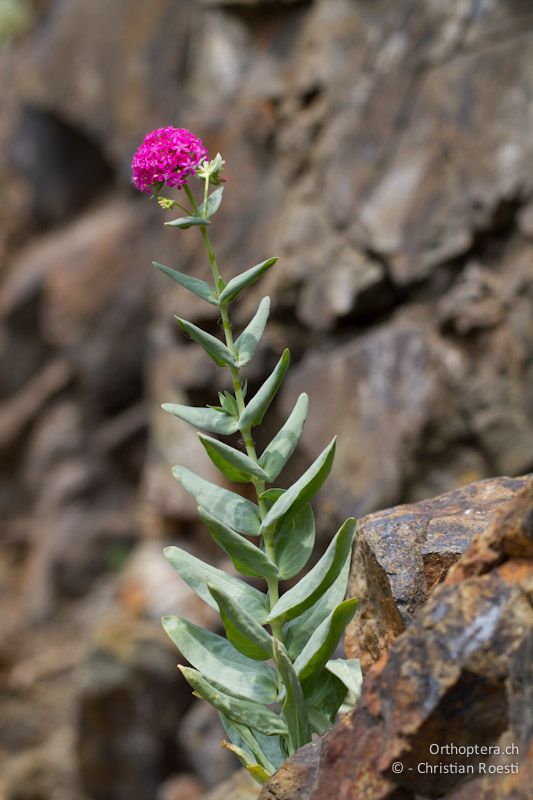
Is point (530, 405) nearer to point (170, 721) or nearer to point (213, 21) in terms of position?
point (170, 721)

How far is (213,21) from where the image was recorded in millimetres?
10266

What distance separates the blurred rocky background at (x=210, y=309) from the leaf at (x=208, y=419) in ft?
1.78

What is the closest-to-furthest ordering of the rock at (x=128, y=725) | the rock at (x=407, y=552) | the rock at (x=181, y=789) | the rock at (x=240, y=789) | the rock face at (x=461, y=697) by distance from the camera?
the rock face at (x=461, y=697) → the rock at (x=407, y=552) → the rock at (x=240, y=789) → the rock at (x=181, y=789) → the rock at (x=128, y=725)

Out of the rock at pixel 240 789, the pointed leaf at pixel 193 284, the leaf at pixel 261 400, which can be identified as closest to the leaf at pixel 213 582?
the leaf at pixel 261 400

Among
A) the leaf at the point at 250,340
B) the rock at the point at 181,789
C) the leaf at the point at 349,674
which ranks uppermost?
the leaf at the point at 250,340

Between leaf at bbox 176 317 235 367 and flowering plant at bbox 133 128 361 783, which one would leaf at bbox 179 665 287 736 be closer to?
flowering plant at bbox 133 128 361 783

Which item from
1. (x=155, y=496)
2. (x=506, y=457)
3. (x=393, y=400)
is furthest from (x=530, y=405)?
(x=155, y=496)

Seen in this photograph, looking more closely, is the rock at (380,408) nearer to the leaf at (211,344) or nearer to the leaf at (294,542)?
the leaf at (294,542)

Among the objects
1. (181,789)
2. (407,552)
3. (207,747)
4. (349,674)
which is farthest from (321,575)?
(181,789)

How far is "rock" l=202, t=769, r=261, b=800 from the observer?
2975mm

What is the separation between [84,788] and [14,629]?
4094 mm

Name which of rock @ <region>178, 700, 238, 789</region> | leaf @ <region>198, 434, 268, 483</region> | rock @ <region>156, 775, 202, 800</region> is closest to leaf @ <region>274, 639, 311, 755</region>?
leaf @ <region>198, 434, 268, 483</region>

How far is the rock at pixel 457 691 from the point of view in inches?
67.2

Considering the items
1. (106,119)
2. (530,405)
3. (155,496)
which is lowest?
(155,496)
